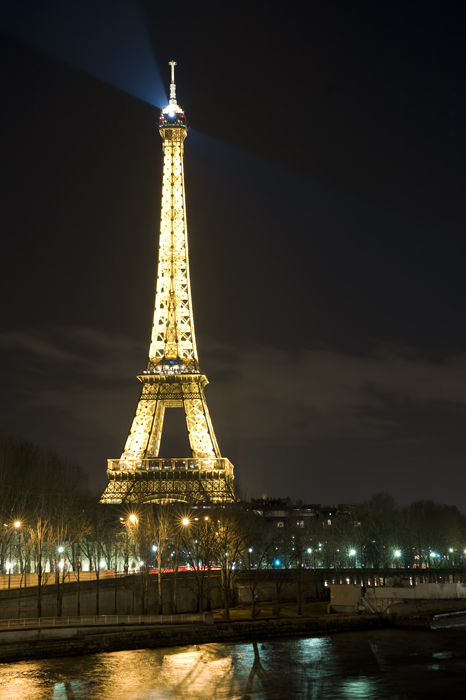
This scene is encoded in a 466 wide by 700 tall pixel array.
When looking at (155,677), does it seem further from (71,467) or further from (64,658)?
(71,467)

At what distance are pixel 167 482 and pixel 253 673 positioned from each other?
5513cm

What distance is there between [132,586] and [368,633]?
1933cm

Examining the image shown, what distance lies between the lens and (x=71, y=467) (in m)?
83.1

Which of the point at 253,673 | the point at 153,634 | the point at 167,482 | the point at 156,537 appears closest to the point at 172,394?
the point at 167,482

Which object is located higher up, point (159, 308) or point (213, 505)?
point (159, 308)

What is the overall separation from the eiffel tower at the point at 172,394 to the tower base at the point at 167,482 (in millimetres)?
119

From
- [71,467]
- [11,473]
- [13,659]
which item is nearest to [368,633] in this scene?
[13,659]

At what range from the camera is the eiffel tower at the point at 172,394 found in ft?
298

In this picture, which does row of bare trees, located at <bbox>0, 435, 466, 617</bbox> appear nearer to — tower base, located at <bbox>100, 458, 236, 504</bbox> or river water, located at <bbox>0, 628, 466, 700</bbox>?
tower base, located at <bbox>100, 458, 236, 504</bbox>

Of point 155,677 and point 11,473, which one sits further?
point 11,473

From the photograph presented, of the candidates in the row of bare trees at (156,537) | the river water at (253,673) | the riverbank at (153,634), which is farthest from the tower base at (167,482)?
the river water at (253,673)

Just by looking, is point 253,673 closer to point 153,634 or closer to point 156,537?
point 153,634

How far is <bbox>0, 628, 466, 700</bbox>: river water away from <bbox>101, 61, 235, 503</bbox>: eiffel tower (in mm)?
44470

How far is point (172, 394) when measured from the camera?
9538 centimetres
